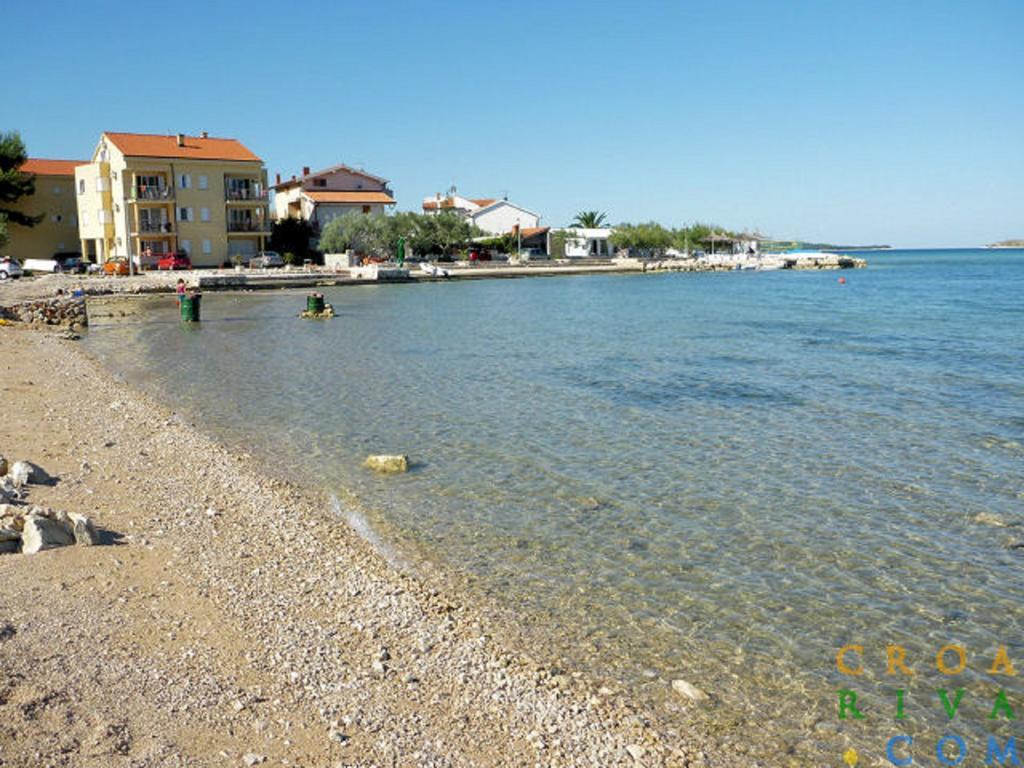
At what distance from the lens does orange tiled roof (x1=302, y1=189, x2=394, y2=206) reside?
304 ft

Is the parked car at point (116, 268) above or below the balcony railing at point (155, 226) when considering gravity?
below

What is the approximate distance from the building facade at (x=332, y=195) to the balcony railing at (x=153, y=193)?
60.0 ft

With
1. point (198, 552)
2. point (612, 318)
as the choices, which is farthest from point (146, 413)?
point (612, 318)

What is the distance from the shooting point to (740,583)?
30.3ft

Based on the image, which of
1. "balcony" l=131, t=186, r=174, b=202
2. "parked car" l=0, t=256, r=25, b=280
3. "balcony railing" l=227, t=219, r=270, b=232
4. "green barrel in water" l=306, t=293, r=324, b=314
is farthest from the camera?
"balcony railing" l=227, t=219, r=270, b=232

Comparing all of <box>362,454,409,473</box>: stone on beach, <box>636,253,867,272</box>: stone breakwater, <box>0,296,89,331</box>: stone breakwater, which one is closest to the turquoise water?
<box>362,454,409,473</box>: stone on beach

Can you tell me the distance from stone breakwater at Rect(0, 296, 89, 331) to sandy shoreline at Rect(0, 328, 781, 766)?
32.6 meters

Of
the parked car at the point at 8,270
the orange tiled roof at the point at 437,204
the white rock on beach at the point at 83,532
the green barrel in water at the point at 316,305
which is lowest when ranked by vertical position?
the white rock on beach at the point at 83,532

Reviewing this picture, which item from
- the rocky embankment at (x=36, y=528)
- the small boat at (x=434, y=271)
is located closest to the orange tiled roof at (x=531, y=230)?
the small boat at (x=434, y=271)

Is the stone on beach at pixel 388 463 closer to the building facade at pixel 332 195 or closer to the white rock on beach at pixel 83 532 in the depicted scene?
the white rock on beach at pixel 83 532

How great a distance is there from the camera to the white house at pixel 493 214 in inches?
4493

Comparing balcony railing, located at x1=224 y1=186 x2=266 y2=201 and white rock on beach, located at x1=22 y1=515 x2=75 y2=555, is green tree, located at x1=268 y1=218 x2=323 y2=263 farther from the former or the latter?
white rock on beach, located at x1=22 y1=515 x2=75 y2=555

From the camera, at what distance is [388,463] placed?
45.9 feet

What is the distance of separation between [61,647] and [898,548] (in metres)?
9.08
